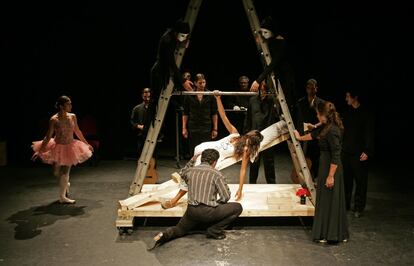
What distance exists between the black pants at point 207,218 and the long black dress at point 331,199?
3.13 ft

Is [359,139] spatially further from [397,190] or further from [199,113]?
[199,113]

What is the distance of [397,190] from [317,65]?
4536mm

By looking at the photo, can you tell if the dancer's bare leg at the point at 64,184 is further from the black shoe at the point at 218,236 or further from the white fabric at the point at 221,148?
the black shoe at the point at 218,236

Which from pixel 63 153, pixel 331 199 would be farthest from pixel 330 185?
pixel 63 153

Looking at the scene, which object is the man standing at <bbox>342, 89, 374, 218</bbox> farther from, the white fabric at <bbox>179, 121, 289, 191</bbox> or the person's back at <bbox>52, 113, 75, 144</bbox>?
the person's back at <bbox>52, 113, 75, 144</bbox>

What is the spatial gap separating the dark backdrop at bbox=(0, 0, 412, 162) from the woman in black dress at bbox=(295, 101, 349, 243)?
17.4 ft

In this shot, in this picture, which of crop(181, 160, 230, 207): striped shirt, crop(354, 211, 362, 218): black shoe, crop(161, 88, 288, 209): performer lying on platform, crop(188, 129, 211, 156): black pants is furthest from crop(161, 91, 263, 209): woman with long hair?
crop(354, 211, 362, 218): black shoe

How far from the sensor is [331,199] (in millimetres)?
5195

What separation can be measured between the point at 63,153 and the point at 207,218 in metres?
2.67

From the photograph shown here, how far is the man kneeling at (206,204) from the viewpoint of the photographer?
5.20m

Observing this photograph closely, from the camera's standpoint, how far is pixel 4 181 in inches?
330

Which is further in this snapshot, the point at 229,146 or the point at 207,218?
the point at 229,146

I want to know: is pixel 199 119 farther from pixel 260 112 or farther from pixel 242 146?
pixel 242 146

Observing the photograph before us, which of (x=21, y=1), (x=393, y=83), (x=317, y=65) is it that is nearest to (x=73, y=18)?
(x=21, y=1)
